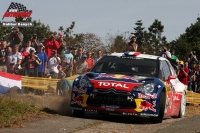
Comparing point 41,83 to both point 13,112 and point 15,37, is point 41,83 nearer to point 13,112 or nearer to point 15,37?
point 15,37

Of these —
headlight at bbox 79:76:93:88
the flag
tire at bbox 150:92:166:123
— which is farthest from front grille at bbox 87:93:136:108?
the flag

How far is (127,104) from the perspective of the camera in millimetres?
12547

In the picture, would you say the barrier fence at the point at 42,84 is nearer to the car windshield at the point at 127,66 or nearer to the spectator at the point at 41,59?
the spectator at the point at 41,59

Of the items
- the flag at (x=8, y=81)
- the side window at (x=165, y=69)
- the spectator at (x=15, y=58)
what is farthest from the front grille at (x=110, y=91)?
the spectator at (x=15, y=58)

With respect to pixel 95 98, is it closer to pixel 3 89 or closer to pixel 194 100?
pixel 3 89

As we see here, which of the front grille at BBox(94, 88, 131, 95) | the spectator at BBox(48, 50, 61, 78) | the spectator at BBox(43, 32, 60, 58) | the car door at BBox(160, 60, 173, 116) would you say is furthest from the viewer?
the spectator at BBox(43, 32, 60, 58)

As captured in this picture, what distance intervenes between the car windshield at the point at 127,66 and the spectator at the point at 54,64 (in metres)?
5.98

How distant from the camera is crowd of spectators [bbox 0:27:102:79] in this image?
64.0 feet

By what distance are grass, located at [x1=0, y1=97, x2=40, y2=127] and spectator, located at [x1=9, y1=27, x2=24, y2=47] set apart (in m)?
7.51

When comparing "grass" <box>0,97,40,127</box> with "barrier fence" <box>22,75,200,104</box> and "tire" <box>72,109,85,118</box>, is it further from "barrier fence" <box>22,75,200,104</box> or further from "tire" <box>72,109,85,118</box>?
"barrier fence" <box>22,75,200,104</box>

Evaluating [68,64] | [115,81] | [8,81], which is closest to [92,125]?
[115,81]

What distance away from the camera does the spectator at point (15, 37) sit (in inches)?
815

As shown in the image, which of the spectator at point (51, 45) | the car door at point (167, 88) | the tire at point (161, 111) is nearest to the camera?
the tire at point (161, 111)

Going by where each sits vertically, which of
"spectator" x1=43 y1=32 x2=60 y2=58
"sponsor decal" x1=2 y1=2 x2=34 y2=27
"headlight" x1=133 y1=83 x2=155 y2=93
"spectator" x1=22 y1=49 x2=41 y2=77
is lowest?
"headlight" x1=133 y1=83 x2=155 y2=93
